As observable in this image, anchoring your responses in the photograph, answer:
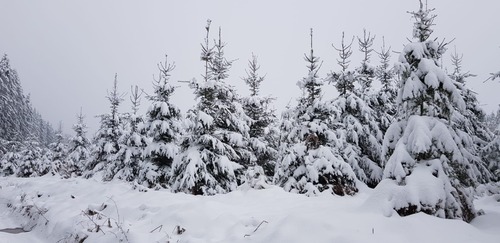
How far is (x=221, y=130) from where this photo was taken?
16.0 m

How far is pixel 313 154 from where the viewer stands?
13664 millimetres

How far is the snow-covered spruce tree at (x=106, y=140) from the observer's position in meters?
22.3

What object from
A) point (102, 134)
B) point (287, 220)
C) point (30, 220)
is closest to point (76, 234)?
point (30, 220)

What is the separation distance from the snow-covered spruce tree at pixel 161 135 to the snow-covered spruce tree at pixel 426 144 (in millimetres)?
11215

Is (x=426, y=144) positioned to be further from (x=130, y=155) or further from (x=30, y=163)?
(x=30, y=163)

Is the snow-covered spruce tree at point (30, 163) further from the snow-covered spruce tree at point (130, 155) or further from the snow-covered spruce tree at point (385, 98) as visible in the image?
the snow-covered spruce tree at point (385, 98)

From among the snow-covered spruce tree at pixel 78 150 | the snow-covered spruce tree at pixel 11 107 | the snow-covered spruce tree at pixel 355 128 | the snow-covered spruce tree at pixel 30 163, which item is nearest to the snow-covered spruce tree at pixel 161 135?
the snow-covered spruce tree at pixel 355 128

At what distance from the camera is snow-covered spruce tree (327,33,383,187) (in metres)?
16.8

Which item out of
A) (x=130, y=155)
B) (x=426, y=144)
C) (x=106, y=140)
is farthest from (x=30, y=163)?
(x=426, y=144)

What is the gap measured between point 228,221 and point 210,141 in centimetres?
821

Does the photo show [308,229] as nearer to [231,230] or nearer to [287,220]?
[287,220]

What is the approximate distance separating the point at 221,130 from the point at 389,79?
41.7 ft

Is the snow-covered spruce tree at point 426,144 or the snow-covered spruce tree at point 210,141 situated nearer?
the snow-covered spruce tree at point 426,144

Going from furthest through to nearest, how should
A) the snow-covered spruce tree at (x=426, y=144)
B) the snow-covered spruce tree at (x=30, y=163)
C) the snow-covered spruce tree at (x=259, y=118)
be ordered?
the snow-covered spruce tree at (x=30, y=163) → the snow-covered spruce tree at (x=259, y=118) → the snow-covered spruce tree at (x=426, y=144)
